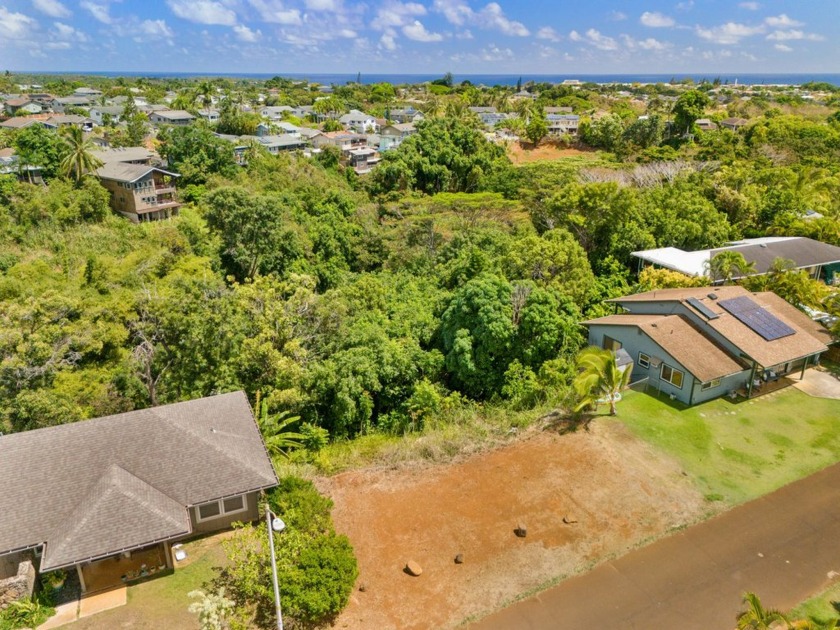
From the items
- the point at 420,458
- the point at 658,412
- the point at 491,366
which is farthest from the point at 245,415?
the point at 658,412

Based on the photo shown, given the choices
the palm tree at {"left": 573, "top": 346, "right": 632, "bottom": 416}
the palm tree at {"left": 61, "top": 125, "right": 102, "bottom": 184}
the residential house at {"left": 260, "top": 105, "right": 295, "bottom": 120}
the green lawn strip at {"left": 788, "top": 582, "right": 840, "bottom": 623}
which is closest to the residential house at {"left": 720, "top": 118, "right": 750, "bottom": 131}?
the palm tree at {"left": 573, "top": 346, "right": 632, "bottom": 416}

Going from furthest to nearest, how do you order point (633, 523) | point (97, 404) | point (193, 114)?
point (193, 114) → point (97, 404) → point (633, 523)

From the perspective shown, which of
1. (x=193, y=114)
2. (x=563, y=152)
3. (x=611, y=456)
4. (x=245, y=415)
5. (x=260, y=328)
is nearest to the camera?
(x=245, y=415)

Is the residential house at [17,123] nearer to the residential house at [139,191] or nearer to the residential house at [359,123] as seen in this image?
the residential house at [139,191]

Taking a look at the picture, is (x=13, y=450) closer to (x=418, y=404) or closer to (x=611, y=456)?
(x=418, y=404)

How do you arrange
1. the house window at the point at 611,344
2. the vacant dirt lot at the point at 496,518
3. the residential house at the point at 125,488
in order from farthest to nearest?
1. the house window at the point at 611,344
2. the vacant dirt lot at the point at 496,518
3. the residential house at the point at 125,488

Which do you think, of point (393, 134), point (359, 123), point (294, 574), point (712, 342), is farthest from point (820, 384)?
point (359, 123)

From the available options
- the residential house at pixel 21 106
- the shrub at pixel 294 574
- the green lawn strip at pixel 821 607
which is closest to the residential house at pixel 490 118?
the green lawn strip at pixel 821 607
